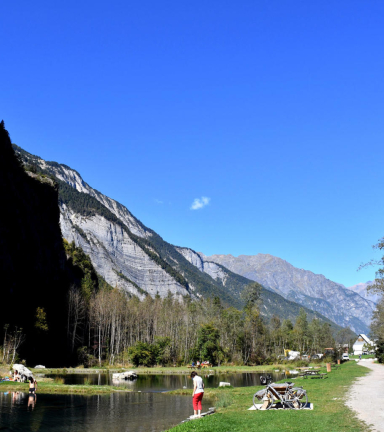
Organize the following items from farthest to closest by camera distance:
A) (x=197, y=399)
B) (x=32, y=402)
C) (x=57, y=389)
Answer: (x=57, y=389) < (x=32, y=402) < (x=197, y=399)

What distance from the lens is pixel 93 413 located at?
24.2m

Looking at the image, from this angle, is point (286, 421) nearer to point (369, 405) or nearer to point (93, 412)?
point (369, 405)

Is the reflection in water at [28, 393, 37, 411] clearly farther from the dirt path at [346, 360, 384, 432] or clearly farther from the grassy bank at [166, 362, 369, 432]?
the dirt path at [346, 360, 384, 432]

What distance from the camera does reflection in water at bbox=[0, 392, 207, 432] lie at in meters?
19.9

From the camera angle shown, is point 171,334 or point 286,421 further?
point 171,334

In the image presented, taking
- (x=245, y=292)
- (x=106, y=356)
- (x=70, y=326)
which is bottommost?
(x=106, y=356)

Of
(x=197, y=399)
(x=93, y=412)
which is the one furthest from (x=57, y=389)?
(x=197, y=399)

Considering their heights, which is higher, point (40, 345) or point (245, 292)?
point (245, 292)

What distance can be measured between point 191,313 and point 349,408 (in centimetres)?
10423

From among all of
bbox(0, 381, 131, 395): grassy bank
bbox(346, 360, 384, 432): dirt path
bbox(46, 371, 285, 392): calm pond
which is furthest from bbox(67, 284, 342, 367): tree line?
bbox(346, 360, 384, 432): dirt path

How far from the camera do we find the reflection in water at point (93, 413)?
19.9 meters

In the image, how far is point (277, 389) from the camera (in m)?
22.0

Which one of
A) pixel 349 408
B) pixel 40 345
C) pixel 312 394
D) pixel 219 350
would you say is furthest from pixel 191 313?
pixel 349 408

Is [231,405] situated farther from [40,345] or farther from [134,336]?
[134,336]
